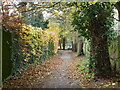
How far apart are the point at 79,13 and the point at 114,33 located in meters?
1.84

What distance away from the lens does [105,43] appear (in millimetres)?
5648

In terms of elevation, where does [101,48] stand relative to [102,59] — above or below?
above

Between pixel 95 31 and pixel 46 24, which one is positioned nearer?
pixel 95 31

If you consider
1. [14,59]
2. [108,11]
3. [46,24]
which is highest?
[46,24]

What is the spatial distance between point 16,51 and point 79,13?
356 centimetres

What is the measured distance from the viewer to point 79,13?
6.17m

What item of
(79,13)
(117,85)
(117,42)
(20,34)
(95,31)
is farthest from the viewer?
(20,34)

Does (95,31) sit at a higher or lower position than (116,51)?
higher

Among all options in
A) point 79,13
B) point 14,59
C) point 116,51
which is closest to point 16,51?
point 14,59

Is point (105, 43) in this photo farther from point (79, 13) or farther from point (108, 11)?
point (79, 13)

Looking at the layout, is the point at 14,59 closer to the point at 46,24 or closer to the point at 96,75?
the point at 96,75

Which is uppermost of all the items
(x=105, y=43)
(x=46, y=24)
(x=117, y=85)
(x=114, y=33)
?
(x=46, y=24)

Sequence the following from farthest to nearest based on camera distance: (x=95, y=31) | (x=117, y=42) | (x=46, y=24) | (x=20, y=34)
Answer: (x=46, y=24), (x=20, y=34), (x=95, y=31), (x=117, y=42)

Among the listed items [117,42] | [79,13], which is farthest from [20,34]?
[117,42]
